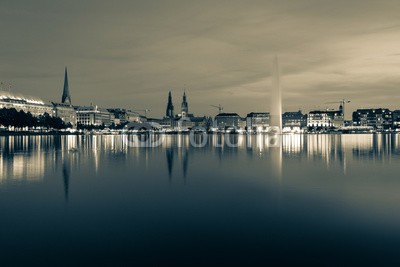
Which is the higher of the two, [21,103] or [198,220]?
[21,103]

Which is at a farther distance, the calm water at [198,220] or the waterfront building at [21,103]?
the waterfront building at [21,103]

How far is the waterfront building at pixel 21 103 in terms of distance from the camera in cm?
16700

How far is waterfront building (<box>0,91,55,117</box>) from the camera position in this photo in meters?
167

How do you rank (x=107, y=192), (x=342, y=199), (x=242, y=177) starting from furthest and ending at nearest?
(x=242, y=177) < (x=107, y=192) < (x=342, y=199)

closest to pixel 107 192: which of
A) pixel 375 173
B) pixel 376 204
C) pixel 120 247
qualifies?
pixel 120 247

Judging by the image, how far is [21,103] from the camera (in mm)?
178375

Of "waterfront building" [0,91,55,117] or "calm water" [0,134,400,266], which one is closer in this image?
"calm water" [0,134,400,266]

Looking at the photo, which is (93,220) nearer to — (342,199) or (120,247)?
(120,247)

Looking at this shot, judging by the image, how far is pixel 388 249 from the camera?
11.2 m

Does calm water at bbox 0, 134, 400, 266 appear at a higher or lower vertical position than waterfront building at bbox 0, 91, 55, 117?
lower

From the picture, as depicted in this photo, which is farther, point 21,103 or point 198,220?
point 21,103

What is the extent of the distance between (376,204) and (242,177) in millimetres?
10783

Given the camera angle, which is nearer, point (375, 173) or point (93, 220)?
point (93, 220)

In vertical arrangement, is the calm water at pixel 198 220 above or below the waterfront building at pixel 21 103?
below
